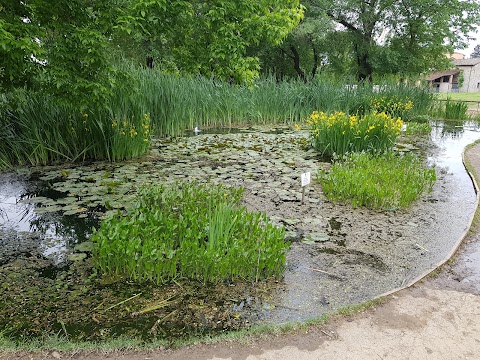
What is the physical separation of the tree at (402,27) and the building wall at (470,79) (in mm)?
40712

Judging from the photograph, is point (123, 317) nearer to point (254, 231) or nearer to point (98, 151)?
point (254, 231)

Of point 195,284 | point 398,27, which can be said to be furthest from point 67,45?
point 398,27

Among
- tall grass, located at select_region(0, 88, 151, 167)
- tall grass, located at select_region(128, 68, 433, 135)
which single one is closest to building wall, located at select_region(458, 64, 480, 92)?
tall grass, located at select_region(128, 68, 433, 135)

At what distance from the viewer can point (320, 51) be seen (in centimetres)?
2034

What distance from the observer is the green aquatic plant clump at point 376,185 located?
4609 millimetres

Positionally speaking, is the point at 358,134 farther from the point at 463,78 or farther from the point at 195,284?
the point at 463,78

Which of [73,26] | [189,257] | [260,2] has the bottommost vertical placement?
[189,257]

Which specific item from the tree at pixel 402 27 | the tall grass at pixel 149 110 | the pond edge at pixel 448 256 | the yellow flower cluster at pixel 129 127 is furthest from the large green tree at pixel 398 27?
the pond edge at pixel 448 256

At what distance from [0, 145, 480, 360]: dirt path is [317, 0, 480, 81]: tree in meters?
17.0

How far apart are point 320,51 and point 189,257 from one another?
63.9 ft

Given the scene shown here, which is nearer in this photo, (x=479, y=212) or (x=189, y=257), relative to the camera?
(x=189, y=257)

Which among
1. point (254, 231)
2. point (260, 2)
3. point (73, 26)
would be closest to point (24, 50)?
point (73, 26)

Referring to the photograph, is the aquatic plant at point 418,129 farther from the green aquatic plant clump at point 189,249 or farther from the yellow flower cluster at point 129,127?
the green aquatic plant clump at point 189,249

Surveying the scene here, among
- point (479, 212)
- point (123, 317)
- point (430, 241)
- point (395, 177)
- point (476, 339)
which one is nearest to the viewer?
point (476, 339)
